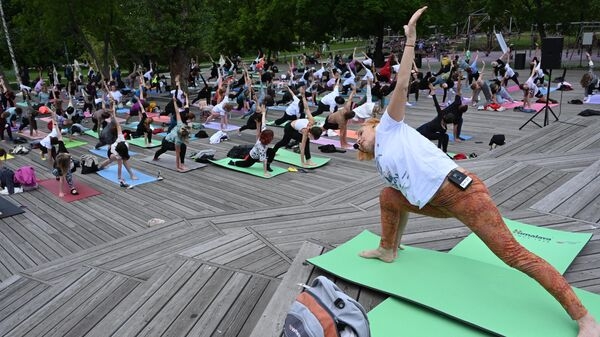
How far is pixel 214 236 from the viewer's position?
548 centimetres

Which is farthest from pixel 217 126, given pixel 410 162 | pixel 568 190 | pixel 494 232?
pixel 494 232

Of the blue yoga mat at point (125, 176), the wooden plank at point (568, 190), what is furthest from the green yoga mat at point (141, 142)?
the wooden plank at point (568, 190)

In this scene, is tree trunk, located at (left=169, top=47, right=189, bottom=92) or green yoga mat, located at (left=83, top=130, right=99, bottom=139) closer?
green yoga mat, located at (left=83, top=130, right=99, bottom=139)

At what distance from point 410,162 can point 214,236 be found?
2994mm

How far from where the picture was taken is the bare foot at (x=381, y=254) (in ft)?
12.5

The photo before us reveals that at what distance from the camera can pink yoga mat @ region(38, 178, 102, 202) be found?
8.35 metres

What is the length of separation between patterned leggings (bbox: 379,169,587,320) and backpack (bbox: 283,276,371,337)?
1236 millimetres

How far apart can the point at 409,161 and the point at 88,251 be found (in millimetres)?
4500

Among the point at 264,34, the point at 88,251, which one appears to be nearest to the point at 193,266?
the point at 88,251

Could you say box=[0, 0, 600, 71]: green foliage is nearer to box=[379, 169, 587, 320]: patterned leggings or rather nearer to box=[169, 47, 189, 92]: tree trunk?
box=[169, 47, 189, 92]: tree trunk

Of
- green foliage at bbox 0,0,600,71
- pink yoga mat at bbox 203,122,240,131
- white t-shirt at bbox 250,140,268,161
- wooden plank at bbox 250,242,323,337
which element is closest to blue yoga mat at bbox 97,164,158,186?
white t-shirt at bbox 250,140,268,161

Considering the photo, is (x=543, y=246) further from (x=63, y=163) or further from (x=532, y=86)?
(x=532, y=86)

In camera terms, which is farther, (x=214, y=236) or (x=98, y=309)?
(x=214, y=236)

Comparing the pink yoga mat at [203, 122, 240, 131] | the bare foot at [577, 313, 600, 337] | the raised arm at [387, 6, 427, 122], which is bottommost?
the pink yoga mat at [203, 122, 240, 131]
